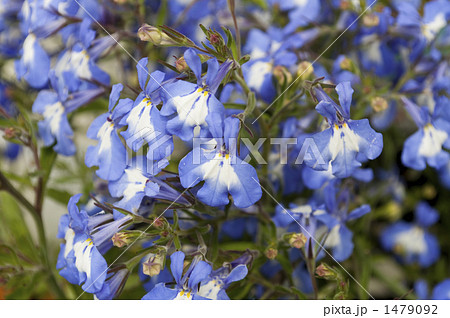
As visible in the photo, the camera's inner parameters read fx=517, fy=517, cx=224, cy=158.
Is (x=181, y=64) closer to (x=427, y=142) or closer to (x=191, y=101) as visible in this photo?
(x=191, y=101)

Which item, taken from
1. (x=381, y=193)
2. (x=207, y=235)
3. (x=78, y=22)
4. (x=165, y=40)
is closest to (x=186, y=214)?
(x=207, y=235)

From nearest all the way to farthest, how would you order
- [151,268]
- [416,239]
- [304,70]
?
[151,268] < [304,70] < [416,239]

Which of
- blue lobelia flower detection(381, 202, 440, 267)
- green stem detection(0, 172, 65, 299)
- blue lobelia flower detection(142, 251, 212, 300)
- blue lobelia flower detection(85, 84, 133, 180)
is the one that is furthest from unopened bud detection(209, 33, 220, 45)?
blue lobelia flower detection(381, 202, 440, 267)

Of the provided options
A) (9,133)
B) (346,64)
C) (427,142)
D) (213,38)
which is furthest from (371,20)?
(9,133)

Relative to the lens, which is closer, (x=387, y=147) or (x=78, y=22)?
(x=78, y=22)

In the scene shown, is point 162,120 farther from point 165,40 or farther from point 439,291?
point 439,291

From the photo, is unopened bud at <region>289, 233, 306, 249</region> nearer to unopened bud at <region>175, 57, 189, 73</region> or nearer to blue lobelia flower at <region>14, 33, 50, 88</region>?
unopened bud at <region>175, 57, 189, 73</region>
